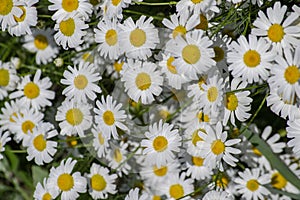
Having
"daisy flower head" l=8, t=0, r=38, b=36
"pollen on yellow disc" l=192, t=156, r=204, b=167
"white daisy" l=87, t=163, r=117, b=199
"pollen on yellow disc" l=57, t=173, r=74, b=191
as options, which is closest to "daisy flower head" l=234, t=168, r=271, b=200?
"pollen on yellow disc" l=192, t=156, r=204, b=167

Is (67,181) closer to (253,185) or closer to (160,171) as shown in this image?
(160,171)

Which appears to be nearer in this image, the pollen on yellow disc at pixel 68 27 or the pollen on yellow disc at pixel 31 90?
the pollen on yellow disc at pixel 68 27

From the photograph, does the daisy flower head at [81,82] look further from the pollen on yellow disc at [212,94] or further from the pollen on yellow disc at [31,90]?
the pollen on yellow disc at [212,94]

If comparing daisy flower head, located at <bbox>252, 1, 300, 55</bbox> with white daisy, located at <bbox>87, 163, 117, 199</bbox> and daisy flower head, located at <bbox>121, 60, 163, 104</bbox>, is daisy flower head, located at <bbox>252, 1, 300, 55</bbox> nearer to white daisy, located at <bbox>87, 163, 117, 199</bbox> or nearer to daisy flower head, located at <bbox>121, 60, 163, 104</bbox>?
daisy flower head, located at <bbox>121, 60, 163, 104</bbox>

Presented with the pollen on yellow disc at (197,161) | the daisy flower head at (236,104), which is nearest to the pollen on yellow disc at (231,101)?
the daisy flower head at (236,104)

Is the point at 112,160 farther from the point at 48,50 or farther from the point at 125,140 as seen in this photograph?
the point at 48,50

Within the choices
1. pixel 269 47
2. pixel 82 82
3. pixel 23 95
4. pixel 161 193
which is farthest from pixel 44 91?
pixel 269 47

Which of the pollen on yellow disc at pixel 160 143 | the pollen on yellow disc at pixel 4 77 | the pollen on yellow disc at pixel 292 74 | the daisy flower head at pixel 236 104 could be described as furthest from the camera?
the pollen on yellow disc at pixel 4 77

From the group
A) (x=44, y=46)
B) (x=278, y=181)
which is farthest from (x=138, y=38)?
(x=278, y=181)
